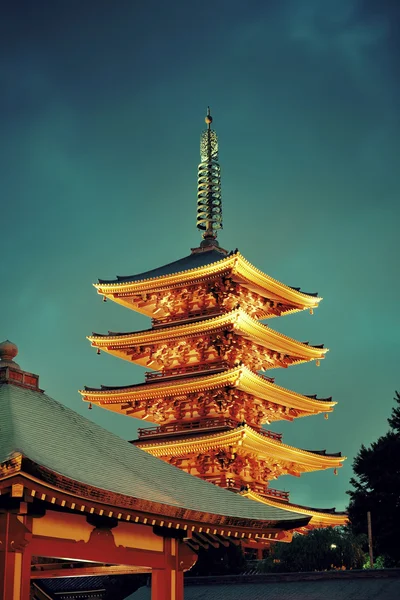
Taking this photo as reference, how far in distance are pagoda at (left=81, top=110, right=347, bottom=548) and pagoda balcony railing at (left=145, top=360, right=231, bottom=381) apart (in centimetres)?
6

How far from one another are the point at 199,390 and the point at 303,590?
18644 millimetres

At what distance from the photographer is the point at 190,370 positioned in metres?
46.4

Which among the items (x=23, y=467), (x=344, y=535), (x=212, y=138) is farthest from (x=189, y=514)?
(x=212, y=138)

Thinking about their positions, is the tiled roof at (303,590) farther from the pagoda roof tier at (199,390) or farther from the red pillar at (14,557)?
the pagoda roof tier at (199,390)

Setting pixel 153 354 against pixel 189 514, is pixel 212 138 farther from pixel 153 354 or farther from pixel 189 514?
pixel 189 514

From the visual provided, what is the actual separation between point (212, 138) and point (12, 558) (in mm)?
48096

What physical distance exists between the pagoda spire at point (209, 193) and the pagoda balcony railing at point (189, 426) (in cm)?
1216

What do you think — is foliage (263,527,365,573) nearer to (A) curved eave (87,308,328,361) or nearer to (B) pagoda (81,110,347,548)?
(B) pagoda (81,110,347,548)

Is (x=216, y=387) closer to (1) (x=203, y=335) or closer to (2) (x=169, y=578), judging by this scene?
(1) (x=203, y=335)

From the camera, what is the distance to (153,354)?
158ft

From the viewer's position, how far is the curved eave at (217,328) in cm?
4428

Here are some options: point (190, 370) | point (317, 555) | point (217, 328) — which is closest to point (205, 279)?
point (217, 328)

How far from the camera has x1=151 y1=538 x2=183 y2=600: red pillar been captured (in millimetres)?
17578

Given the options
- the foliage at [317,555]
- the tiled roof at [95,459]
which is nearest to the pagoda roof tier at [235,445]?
the foliage at [317,555]
